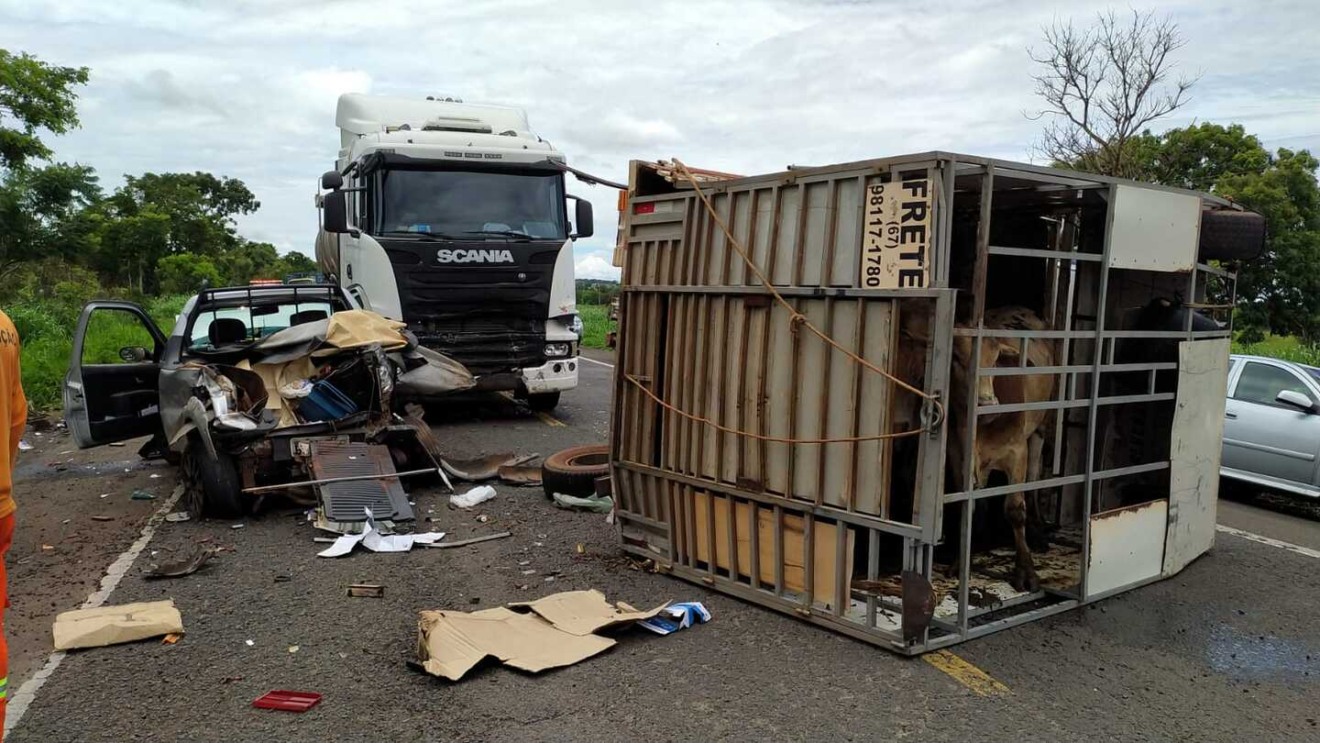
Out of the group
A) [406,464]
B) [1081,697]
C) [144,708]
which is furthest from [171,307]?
[1081,697]

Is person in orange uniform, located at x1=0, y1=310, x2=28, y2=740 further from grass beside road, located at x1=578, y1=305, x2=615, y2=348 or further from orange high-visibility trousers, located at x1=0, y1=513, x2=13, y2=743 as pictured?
grass beside road, located at x1=578, y1=305, x2=615, y2=348

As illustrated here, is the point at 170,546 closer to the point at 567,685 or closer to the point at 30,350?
the point at 567,685

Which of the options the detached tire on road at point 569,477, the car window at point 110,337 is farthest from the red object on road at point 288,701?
the car window at point 110,337

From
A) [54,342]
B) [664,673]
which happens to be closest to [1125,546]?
[664,673]

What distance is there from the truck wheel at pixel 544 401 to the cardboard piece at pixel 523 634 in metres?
7.17

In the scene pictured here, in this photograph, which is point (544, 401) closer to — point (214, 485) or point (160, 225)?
point (214, 485)

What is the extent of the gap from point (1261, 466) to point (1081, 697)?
5680mm

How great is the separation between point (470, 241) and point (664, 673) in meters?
7.36

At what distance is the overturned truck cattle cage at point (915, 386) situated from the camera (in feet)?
15.0

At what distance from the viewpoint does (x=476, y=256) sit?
10.7m

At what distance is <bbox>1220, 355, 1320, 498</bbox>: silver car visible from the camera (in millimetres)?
8094

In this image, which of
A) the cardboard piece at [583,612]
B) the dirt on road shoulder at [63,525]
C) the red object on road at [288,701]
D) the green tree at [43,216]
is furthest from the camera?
the green tree at [43,216]

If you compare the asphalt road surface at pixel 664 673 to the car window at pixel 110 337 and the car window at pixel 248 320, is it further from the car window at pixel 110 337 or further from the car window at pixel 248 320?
the car window at pixel 110 337

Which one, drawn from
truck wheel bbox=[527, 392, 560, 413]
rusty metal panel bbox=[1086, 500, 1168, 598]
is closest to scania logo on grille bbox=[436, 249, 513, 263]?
truck wheel bbox=[527, 392, 560, 413]
